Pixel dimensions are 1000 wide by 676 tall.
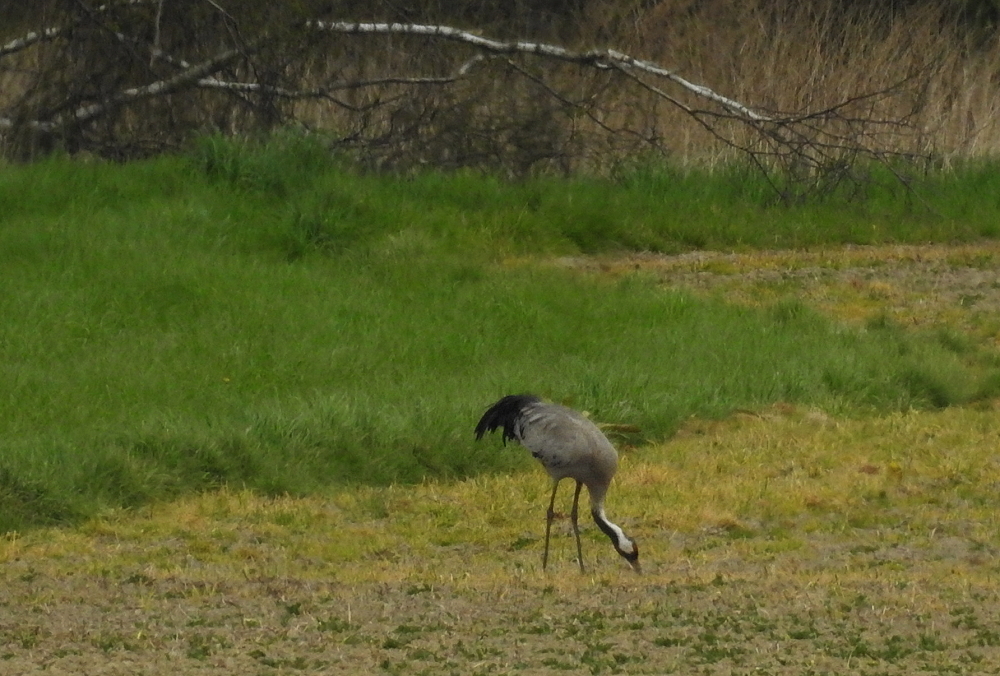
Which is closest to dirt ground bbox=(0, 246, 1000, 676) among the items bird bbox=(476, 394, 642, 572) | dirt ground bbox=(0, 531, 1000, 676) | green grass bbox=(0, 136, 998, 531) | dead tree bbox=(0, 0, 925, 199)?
dirt ground bbox=(0, 531, 1000, 676)

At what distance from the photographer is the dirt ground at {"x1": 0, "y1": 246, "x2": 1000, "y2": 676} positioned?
19.8ft

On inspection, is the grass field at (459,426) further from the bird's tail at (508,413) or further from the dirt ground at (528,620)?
the bird's tail at (508,413)

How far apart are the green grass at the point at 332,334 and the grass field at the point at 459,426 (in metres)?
0.03

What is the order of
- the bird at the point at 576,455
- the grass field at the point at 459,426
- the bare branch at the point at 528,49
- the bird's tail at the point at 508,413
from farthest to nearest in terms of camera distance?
the bare branch at the point at 528,49 → the bird's tail at the point at 508,413 → the bird at the point at 576,455 → the grass field at the point at 459,426

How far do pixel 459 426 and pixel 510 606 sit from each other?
10.8 ft

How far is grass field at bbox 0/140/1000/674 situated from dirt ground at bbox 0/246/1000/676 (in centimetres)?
2

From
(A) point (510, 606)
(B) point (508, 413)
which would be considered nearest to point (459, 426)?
(B) point (508, 413)

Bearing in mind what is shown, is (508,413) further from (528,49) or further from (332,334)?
(528,49)

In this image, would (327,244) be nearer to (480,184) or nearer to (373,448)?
(480,184)

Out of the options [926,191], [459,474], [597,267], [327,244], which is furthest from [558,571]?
[926,191]

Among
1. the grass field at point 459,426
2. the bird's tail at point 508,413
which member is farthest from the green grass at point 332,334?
the bird's tail at point 508,413

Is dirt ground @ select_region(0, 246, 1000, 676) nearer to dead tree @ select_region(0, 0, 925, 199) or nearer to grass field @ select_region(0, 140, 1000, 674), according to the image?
grass field @ select_region(0, 140, 1000, 674)

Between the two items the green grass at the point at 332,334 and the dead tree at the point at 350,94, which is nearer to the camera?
the green grass at the point at 332,334

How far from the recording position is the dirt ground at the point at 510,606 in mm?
6031
